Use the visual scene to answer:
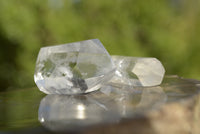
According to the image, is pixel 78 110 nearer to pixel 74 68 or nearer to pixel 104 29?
pixel 74 68

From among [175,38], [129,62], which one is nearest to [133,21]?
[175,38]

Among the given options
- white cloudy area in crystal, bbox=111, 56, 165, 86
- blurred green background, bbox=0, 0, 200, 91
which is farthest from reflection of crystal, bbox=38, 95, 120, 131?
blurred green background, bbox=0, 0, 200, 91

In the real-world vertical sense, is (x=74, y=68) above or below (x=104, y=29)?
above

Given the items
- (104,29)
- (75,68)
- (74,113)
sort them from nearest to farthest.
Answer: (74,113)
(75,68)
(104,29)

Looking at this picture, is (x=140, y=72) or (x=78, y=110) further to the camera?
(x=140, y=72)

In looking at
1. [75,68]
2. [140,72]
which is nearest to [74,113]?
[75,68]

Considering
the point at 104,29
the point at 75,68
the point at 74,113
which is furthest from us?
the point at 104,29
